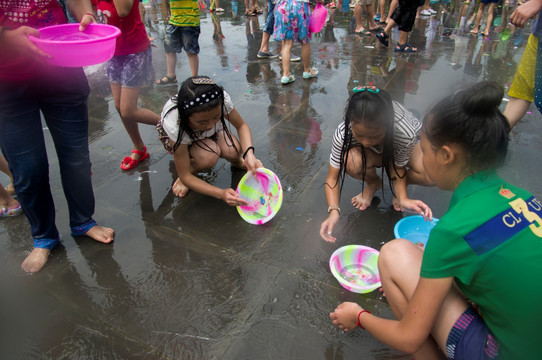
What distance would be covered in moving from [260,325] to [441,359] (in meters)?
0.84

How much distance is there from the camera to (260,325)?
72.8 inches

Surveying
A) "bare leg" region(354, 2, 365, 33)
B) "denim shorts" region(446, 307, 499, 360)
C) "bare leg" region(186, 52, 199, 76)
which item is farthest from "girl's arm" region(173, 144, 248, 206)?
"bare leg" region(354, 2, 365, 33)

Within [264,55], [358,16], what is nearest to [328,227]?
[264,55]

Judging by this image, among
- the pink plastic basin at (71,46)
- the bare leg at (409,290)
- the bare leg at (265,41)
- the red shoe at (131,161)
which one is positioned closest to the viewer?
the bare leg at (409,290)

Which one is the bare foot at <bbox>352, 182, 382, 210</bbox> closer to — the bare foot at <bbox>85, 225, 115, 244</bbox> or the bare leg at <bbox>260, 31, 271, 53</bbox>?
the bare foot at <bbox>85, 225, 115, 244</bbox>

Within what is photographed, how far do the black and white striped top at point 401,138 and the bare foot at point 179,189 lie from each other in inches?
49.0

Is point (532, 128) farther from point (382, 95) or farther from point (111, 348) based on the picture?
point (111, 348)

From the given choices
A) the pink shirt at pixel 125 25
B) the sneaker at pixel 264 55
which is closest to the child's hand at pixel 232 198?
the pink shirt at pixel 125 25

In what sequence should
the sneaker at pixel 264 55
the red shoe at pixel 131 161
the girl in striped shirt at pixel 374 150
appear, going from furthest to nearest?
1. the sneaker at pixel 264 55
2. the red shoe at pixel 131 161
3. the girl in striped shirt at pixel 374 150

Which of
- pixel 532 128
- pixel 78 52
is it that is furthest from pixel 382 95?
pixel 532 128

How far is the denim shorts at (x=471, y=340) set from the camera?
47.3 inches

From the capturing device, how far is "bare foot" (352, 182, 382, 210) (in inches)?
103

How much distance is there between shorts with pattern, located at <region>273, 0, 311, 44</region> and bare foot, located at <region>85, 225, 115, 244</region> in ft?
11.4

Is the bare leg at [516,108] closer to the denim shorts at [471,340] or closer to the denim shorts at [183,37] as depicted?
the denim shorts at [471,340]
